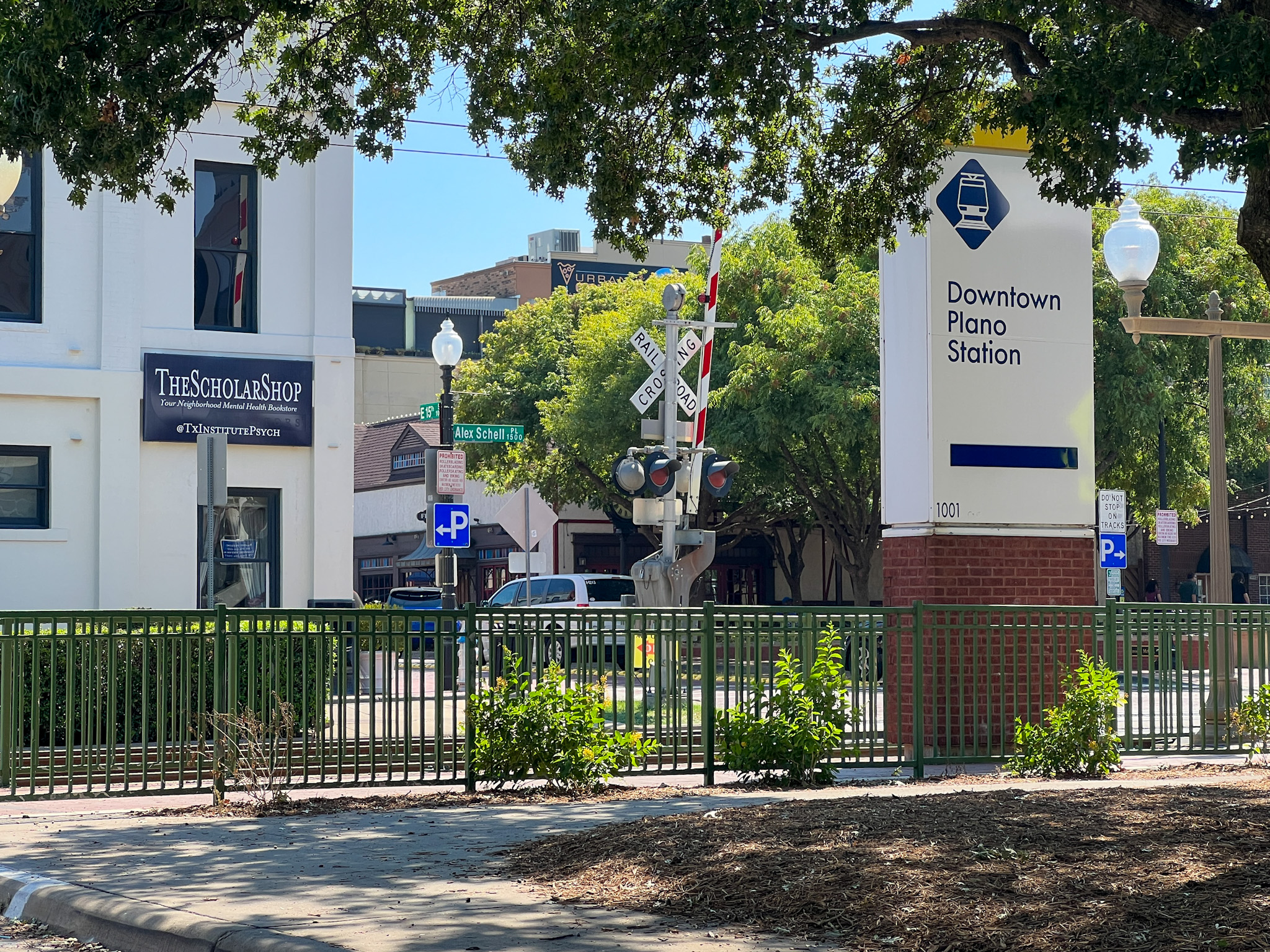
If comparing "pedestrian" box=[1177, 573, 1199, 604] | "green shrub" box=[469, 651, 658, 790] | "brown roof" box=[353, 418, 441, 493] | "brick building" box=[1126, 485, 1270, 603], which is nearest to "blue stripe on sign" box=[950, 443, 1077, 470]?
"green shrub" box=[469, 651, 658, 790]

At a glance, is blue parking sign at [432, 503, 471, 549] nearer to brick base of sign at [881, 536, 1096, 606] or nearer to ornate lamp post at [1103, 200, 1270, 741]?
brick base of sign at [881, 536, 1096, 606]

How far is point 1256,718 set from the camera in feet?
47.6

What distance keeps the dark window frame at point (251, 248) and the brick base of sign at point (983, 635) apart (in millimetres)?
9768

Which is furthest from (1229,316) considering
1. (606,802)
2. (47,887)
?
(47,887)

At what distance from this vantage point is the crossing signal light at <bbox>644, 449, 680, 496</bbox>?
20.2 metres

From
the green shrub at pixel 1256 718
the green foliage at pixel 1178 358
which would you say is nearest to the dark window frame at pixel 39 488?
the green shrub at pixel 1256 718

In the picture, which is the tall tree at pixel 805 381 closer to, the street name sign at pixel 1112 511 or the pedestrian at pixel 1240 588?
the street name sign at pixel 1112 511

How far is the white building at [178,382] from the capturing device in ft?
63.3

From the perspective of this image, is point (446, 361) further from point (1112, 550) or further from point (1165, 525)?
point (1165, 525)

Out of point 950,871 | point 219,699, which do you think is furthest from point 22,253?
point 950,871

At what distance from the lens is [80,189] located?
1141cm

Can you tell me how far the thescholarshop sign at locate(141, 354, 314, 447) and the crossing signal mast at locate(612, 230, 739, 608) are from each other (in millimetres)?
4234

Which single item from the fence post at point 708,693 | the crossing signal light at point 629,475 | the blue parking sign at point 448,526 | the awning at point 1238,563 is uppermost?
the crossing signal light at point 629,475

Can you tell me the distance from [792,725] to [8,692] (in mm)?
5792
